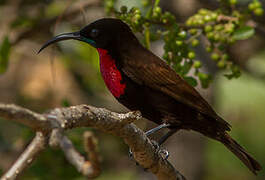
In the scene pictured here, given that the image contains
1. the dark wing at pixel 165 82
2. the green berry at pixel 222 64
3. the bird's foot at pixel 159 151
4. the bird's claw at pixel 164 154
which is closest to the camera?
the bird's foot at pixel 159 151

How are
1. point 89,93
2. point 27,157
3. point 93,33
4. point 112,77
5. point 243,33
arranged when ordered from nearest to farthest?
1. point 27,157
2. point 112,77
3. point 93,33
4. point 243,33
5. point 89,93

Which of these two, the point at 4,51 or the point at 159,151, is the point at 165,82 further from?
the point at 4,51

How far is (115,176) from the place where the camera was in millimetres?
6094

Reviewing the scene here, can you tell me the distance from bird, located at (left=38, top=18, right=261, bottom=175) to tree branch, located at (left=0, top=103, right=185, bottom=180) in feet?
1.09

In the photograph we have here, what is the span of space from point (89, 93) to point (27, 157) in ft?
13.5

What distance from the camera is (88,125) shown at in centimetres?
182

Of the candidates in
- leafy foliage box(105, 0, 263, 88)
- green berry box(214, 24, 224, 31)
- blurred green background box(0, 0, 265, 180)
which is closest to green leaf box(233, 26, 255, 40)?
leafy foliage box(105, 0, 263, 88)

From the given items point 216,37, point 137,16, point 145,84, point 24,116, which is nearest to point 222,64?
point 216,37

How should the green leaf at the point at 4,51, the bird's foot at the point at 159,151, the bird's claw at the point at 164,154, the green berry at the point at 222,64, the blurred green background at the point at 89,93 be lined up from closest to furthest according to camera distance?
the bird's foot at the point at 159,151, the bird's claw at the point at 164,154, the green berry at the point at 222,64, the green leaf at the point at 4,51, the blurred green background at the point at 89,93

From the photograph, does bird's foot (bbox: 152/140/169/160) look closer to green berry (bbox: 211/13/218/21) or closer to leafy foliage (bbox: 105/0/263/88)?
leafy foliage (bbox: 105/0/263/88)

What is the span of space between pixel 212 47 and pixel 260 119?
11.6ft

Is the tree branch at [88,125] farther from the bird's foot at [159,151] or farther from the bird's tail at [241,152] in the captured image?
the bird's tail at [241,152]

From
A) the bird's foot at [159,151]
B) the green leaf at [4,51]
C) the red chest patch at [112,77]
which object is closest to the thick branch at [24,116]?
the bird's foot at [159,151]

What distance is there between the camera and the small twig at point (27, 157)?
1.27 m
